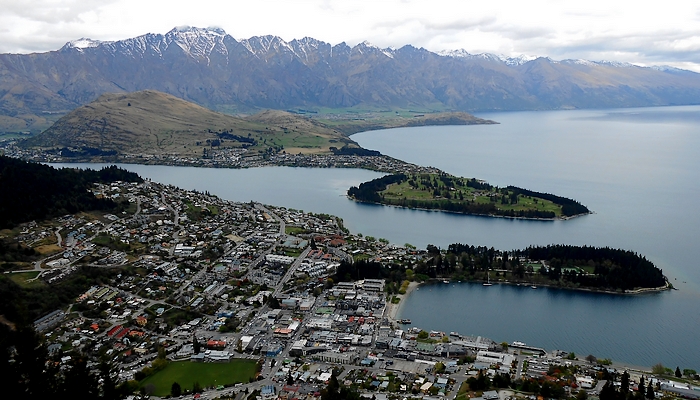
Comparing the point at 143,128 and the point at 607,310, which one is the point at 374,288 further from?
the point at 143,128

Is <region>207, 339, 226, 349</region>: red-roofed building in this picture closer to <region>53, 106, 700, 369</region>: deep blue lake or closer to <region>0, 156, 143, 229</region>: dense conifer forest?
<region>53, 106, 700, 369</region>: deep blue lake

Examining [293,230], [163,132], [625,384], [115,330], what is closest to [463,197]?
[293,230]

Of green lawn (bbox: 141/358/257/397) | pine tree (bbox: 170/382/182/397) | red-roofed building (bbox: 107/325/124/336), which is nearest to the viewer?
pine tree (bbox: 170/382/182/397)

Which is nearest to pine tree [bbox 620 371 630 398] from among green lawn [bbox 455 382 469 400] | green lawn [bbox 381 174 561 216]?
green lawn [bbox 455 382 469 400]

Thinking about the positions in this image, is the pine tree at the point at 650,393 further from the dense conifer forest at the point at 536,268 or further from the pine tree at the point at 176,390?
the pine tree at the point at 176,390

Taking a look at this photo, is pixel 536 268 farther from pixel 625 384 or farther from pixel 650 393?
pixel 650 393

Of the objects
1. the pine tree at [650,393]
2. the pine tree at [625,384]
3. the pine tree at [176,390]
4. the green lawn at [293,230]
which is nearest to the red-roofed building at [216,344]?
the pine tree at [176,390]
